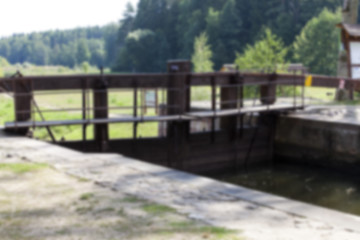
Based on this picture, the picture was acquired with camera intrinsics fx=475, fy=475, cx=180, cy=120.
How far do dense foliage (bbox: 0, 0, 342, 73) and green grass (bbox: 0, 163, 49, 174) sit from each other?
55602mm

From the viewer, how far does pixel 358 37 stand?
1788 cm

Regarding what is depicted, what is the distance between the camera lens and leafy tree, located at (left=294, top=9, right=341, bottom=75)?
169 ft

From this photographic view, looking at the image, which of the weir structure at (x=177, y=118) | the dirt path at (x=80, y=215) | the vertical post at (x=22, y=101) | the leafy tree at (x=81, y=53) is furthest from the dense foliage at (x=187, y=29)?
the dirt path at (x=80, y=215)

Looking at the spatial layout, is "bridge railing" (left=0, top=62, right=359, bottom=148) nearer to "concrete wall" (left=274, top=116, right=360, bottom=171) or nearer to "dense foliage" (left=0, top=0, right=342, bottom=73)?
"concrete wall" (left=274, top=116, right=360, bottom=171)

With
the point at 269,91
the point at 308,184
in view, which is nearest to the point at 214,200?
the point at 308,184

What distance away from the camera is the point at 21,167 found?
19.3ft

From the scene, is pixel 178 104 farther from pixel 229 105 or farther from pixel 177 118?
pixel 229 105

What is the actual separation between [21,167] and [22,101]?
383 cm

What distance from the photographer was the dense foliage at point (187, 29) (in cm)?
7184

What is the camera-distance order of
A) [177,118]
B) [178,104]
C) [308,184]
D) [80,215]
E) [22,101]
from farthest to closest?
1. [308,184]
2. [178,104]
3. [177,118]
4. [22,101]
5. [80,215]

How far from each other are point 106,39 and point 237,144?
11637 centimetres

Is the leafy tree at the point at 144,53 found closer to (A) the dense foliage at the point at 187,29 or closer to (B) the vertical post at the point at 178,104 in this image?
(A) the dense foliage at the point at 187,29

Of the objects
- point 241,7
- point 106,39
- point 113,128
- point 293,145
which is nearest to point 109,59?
point 106,39

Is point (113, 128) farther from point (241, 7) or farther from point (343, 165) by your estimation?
point (241, 7)
